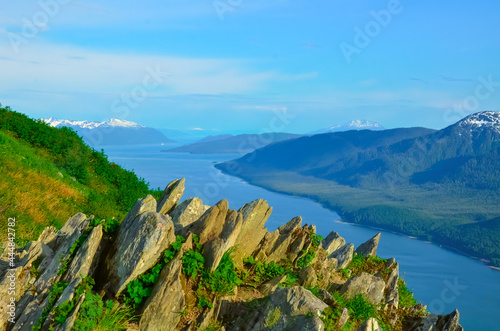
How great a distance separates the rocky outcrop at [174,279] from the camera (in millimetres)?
9711

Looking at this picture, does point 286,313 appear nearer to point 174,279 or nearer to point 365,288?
point 174,279

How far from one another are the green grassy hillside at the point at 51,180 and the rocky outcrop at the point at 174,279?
22.3 feet

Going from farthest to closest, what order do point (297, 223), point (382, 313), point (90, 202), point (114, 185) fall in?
point (114, 185) < point (90, 202) < point (297, 223) < point (382, 313)

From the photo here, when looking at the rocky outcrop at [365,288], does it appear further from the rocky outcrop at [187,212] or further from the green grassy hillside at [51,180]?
Result: the green grassy hillside at [51,180]

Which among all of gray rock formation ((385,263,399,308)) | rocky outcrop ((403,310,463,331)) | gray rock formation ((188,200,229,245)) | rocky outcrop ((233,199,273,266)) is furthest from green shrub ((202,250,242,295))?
rocky outcrop ((403,310,463,331))

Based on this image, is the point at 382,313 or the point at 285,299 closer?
the point at 285,299

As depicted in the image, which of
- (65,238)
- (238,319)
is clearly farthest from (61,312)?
(238,319)

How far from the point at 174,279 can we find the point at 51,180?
1540 cm

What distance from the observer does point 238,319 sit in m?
10.2

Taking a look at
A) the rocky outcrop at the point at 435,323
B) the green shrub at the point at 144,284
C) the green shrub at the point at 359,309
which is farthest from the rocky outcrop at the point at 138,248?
the rocky outcrop at the point at 435,323

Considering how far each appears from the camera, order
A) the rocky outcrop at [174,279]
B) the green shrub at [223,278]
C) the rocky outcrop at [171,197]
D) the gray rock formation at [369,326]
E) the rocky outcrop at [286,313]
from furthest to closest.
Result: the rocky outcrop at [171,197] < the gray rock formation at [369,326] < the green shrub at [223,278] < the rocky outcrop at [174,279] < the rocky outcrop at [286,313]

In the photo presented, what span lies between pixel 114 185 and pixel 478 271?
162m

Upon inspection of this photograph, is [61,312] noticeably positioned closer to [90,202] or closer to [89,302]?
[89,302]

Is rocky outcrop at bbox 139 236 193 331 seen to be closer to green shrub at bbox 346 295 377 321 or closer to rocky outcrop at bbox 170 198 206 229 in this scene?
rocky outcrop at bbox 170 198 206 229
